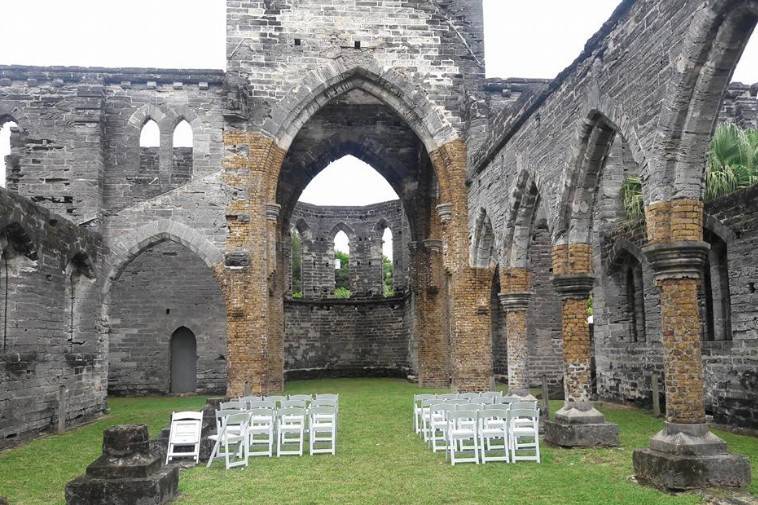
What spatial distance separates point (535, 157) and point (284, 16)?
339 inches

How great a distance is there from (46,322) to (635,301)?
12.1 meters

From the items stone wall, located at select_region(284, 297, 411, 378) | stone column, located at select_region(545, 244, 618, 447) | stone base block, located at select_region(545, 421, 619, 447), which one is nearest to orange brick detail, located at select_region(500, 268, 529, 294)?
stone column, located at select_region(545, 244, 618, 447)

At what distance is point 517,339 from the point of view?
14.6 m

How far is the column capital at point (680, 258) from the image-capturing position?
7746 mm

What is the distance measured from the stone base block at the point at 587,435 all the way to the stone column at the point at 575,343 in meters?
0.01

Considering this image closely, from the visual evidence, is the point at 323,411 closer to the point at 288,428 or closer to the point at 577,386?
the point at 288,428

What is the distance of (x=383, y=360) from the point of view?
1167 inches

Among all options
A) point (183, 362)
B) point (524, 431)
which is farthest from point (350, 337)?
point (524, 431)

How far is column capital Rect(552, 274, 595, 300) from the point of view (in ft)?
35.5

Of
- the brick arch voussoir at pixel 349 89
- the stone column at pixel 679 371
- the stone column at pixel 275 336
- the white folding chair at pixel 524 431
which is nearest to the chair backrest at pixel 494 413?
the white folding chair at pixel 524 431

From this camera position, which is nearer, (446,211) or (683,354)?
(683,354)

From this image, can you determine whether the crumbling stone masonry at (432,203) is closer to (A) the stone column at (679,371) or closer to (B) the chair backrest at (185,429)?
(A) the stone column at (679,371)

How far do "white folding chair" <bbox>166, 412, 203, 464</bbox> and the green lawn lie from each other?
1.20 ft

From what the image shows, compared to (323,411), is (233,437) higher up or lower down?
lower down
